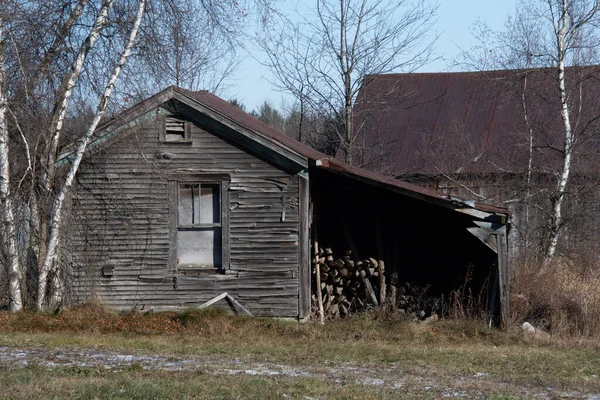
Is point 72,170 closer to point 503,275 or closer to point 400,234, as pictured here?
point 400,234

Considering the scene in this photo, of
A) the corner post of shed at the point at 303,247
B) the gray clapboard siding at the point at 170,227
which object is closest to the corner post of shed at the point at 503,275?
the corner post of shed at the point at 303,247

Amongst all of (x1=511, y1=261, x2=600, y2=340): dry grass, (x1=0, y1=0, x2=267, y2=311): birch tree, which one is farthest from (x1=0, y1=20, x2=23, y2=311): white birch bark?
(x1=511, y1=261, x2=600, y2=340): dry grass

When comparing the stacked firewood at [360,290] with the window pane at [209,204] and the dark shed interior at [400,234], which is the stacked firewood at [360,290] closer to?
the dark shed interior at [400,234]

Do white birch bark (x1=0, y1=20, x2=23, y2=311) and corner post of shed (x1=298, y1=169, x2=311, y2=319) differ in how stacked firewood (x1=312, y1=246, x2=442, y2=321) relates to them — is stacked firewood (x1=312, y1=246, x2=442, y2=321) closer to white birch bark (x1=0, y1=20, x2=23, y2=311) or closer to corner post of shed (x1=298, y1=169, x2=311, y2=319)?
corner post of shed (x1=298, y1=169, x2=311, y2=319)

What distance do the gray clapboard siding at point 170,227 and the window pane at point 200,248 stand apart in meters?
0.20

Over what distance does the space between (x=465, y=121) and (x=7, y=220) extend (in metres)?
15.7

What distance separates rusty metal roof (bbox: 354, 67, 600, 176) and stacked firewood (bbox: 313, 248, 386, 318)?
6.27 meters

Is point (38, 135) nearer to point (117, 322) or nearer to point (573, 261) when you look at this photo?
point (117, 322)

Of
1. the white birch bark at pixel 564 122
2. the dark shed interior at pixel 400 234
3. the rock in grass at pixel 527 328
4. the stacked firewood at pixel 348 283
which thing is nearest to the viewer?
the rock in grass at pixel 527 328

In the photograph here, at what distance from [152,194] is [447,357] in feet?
19.6

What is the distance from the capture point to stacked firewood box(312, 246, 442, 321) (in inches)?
580

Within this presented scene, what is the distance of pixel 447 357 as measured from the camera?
1055 centimetres

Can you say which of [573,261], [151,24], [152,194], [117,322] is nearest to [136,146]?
[152,194]

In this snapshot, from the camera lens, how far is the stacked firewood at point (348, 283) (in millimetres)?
14867
